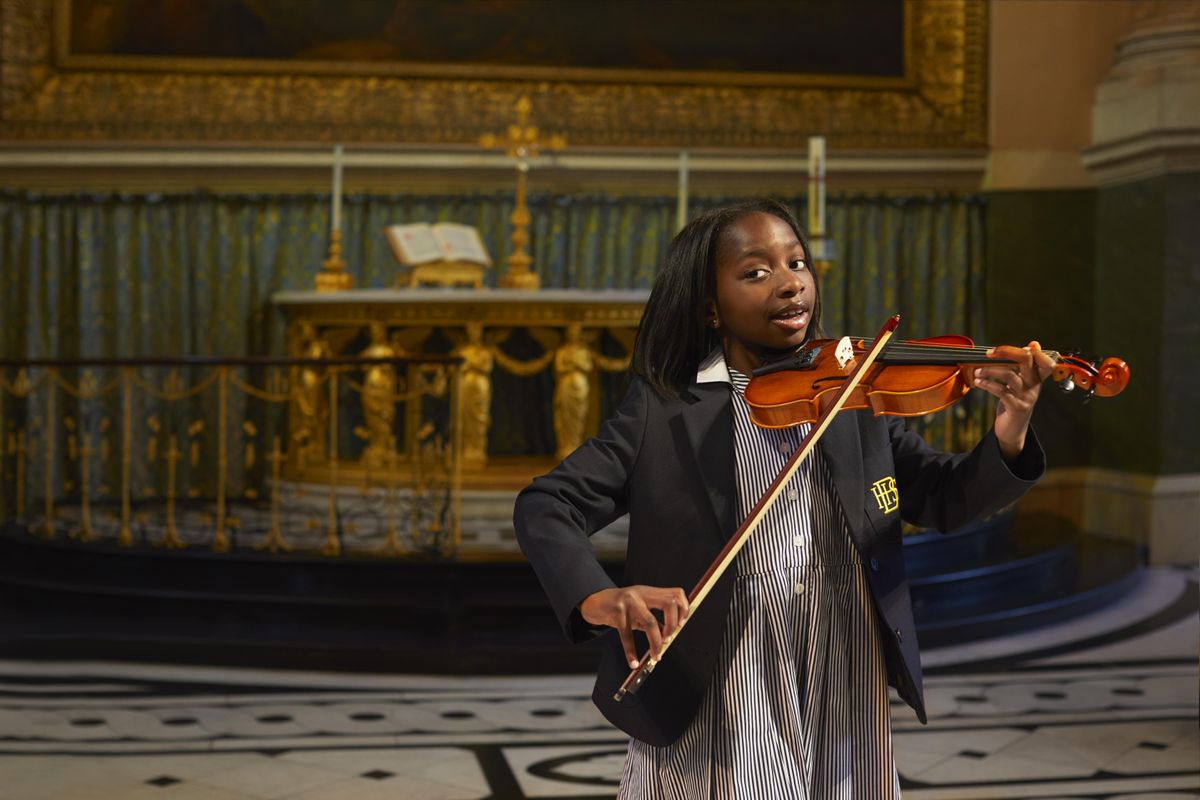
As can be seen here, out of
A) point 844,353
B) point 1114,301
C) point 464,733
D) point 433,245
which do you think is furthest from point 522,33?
point 844,353

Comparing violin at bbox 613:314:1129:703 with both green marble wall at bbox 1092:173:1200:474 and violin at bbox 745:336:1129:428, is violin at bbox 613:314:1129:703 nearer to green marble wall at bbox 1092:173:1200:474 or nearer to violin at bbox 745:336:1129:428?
violin at bbox 745:336:1129:428

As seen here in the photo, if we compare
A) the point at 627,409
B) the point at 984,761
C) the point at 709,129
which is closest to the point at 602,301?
the point at 709,129

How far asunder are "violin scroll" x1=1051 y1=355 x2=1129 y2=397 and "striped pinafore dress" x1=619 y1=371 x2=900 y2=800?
386 mm

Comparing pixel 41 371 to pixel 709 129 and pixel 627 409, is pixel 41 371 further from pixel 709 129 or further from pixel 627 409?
pixel 627 409

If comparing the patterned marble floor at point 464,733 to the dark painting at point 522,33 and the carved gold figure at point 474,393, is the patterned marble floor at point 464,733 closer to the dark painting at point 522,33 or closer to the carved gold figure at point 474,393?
the carved gold figure at point 474,393

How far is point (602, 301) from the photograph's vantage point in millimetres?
7352

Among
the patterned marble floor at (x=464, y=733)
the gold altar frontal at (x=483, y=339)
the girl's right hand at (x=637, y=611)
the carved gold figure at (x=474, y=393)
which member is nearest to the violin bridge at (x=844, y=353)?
the girl's right hand at (x=637, y=611)

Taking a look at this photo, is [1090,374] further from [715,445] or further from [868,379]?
[715,445]

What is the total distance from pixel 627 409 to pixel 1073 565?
6181 mm

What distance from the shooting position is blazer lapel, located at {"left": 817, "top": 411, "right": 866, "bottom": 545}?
1933 millimetres

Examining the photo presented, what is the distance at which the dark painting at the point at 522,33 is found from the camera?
9.45 metres

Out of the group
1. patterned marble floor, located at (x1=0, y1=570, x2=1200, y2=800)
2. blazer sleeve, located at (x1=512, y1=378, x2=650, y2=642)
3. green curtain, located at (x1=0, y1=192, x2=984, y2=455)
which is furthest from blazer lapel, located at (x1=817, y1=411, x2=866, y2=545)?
green curtain, located at (x1=0, y1=192, x2=984, y2=455)

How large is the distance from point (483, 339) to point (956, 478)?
5.63 metres

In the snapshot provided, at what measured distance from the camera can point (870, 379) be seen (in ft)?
6.24
